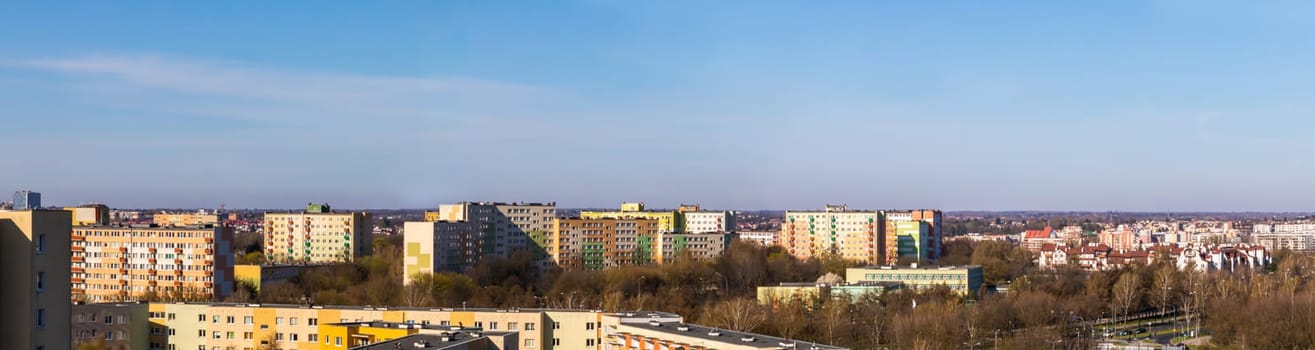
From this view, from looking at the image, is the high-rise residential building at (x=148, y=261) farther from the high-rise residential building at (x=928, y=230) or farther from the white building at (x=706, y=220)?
the white building at (x=706, y=220)

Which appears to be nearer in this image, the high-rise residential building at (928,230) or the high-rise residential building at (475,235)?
the high-rise residential building at (475,235)

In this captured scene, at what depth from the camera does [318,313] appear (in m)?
23.9

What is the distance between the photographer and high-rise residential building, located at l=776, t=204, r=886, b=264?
200ft

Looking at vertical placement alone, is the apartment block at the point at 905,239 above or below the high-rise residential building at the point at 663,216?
below

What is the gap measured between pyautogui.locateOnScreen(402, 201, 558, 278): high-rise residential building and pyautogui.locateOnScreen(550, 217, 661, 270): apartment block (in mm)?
675

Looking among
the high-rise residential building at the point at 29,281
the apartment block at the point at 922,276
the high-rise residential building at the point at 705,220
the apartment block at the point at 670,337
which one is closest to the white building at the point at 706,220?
the high-rise residential building at the point at 705,220

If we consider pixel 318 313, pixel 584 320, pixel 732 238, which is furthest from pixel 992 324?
pixel 732 238

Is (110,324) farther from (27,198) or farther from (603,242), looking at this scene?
(603,242)

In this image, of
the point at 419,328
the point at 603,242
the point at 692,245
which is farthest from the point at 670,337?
the point at 692,245

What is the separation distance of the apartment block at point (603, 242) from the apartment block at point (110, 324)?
28796 mm

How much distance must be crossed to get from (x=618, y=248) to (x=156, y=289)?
22477 millimetres

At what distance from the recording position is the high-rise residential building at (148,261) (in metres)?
38.4

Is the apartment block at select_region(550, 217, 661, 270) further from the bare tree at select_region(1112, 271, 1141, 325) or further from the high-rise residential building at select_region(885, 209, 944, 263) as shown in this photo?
the bare tree at select_region(1112, 271, 1141, 325)

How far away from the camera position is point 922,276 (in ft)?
146
